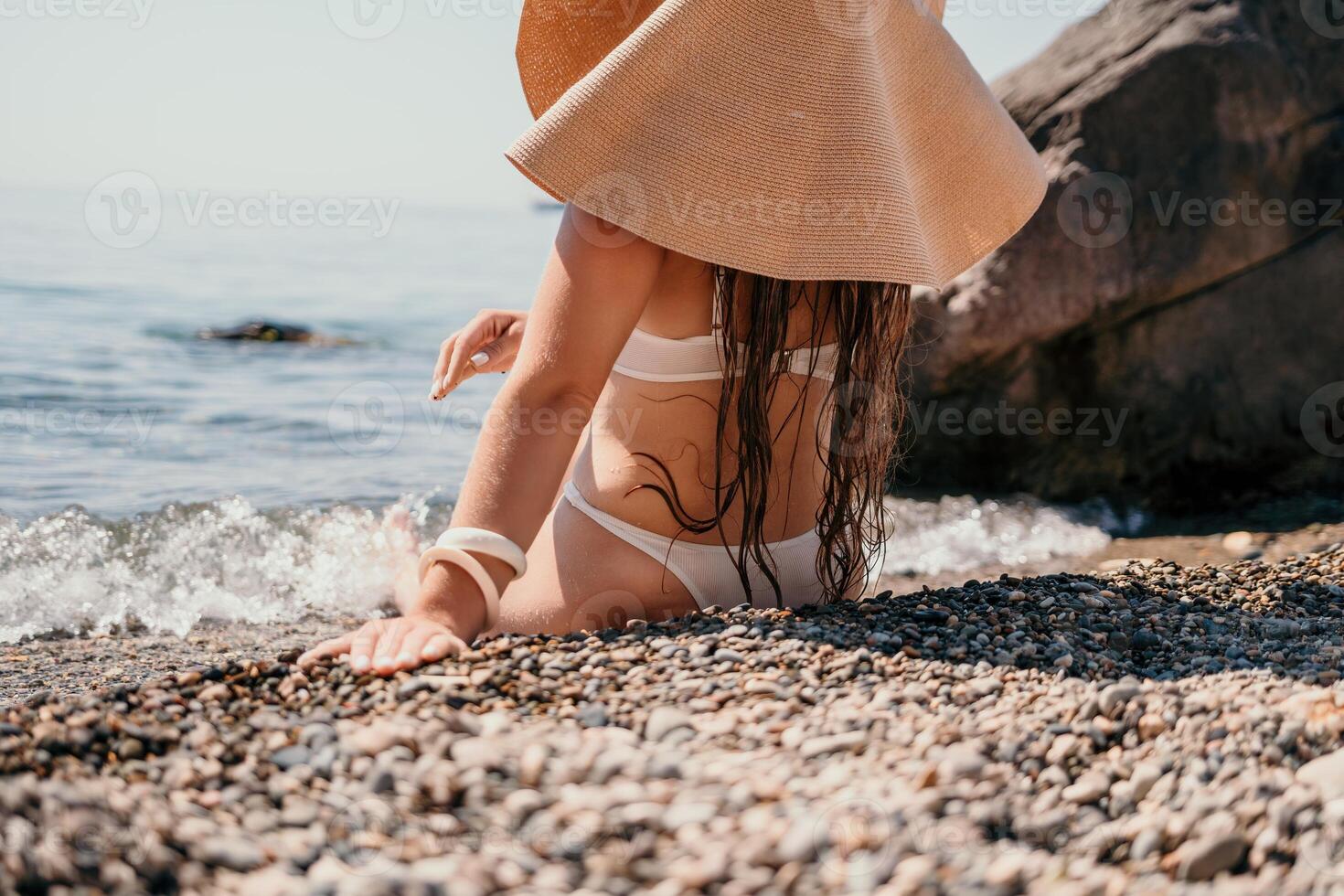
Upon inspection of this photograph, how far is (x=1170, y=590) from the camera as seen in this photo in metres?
3.18

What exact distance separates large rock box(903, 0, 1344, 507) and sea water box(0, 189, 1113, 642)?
28.0 inches

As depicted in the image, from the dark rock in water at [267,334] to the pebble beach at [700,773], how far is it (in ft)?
33.5

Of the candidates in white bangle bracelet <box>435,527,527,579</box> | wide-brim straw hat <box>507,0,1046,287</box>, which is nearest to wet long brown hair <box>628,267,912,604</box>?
wide-brim straw hat <box>507,0,1046,287</box>

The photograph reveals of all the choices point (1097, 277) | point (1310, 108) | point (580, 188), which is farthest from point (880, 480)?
point (1310, 108)

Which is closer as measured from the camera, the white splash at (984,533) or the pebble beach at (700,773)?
the pebble beach at (700,773)

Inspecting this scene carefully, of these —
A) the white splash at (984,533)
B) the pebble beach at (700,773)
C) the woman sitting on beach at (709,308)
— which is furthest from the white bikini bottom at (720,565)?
the white splash at (984,533)

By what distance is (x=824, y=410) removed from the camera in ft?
9.05

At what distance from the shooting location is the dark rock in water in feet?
38.2

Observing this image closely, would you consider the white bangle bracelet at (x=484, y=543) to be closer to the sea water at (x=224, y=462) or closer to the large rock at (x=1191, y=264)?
the sea water at (x=224, y=462)

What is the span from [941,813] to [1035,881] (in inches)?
6.8

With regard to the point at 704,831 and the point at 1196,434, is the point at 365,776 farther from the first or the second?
the point at 1196,434

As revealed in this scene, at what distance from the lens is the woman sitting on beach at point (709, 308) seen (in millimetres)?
2328

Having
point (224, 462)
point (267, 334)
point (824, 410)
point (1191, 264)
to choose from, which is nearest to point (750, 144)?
point (824, 410)

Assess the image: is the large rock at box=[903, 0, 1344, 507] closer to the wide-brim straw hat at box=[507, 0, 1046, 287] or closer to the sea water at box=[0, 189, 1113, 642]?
the sea water at box=[0, 189, 1113, 642]
